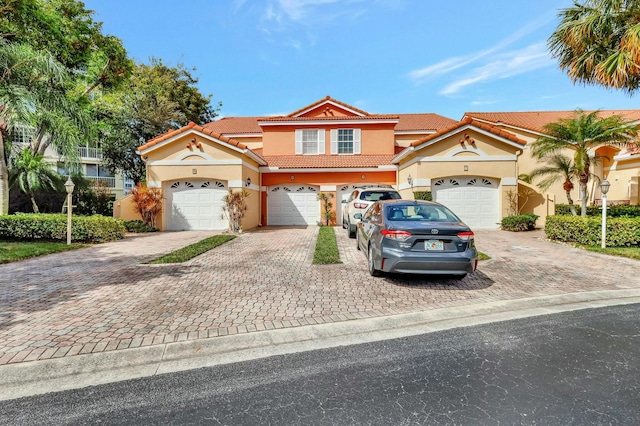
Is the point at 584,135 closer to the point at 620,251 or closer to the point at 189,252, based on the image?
the point at 620,251

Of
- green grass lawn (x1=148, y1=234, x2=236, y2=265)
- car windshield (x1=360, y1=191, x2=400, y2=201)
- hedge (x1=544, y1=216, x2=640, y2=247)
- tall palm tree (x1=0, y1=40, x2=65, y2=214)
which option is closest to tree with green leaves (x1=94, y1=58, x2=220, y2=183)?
tall palm tree (x1=0, y1=40, x2=65, y2=214)

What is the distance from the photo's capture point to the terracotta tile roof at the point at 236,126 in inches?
953

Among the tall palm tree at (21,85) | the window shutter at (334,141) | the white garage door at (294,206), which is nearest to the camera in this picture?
the tall palm tree at (21,85)

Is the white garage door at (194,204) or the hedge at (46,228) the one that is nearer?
the hedge at (46,228)

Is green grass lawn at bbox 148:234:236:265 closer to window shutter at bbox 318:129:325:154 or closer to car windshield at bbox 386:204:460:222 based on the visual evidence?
car windshield at bbox 386:204:460:222

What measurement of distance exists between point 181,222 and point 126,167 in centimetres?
1192

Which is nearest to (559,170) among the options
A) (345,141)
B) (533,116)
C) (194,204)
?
(345,141)

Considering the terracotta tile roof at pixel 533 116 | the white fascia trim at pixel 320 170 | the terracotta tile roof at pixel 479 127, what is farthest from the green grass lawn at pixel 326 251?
the terracotta tile roof at pixel 533 116

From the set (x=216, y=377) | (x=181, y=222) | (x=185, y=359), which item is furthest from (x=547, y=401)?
(x=181, y=222)

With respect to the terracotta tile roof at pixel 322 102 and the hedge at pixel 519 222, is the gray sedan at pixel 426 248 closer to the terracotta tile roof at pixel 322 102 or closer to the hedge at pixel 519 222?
the hedge at pixel 519 222

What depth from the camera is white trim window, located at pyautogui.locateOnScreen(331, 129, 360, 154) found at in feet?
69.6

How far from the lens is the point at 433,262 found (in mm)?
6102

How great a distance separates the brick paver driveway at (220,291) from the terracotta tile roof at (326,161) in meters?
9.51

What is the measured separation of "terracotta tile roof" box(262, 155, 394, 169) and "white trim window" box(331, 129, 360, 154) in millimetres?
586
